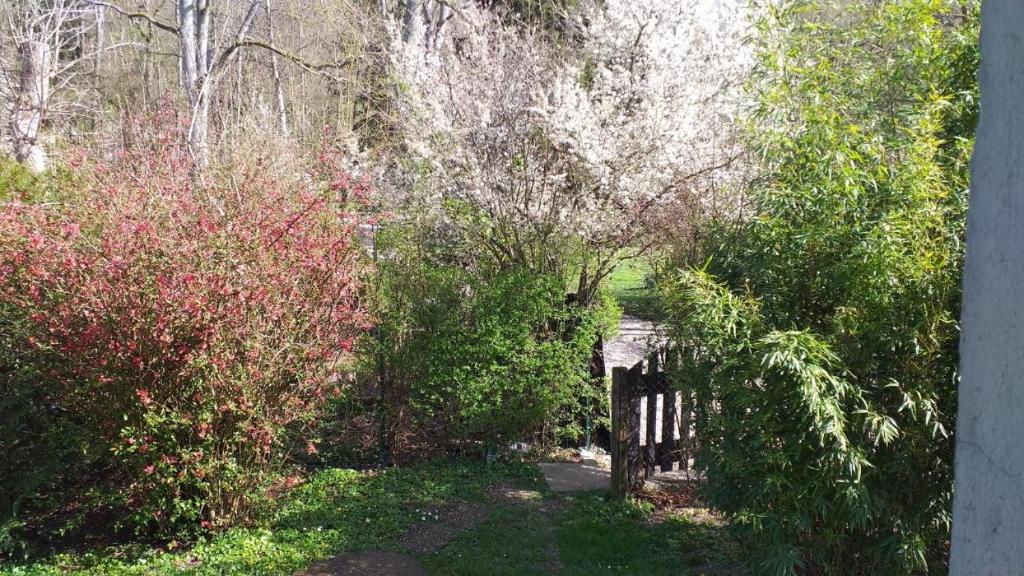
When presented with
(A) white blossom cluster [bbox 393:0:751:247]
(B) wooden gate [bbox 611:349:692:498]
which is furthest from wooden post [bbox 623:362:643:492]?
(A) white blossom cluster [bbox 393:0:751:247]

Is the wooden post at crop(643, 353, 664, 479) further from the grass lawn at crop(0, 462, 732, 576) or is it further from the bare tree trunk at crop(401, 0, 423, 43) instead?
the bare tree trunk at crop(401, 0, 423, 43)

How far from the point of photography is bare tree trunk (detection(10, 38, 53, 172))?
34.0 ft

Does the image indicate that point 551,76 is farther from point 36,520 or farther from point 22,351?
point 36,520

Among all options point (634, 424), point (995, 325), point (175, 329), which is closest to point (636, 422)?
point (634, 424)

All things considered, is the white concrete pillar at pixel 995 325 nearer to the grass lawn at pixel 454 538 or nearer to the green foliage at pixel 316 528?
the grass lawn at pixel 454 538

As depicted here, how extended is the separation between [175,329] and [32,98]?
348 inches

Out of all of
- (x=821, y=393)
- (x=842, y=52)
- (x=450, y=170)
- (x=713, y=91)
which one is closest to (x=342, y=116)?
(x=450, y=170)

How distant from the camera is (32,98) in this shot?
11328mm

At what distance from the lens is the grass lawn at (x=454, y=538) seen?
4648 mm

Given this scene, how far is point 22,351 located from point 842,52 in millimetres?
5590

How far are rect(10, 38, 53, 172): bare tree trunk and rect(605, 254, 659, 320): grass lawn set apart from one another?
308 inches

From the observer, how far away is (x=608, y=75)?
728 centimetres

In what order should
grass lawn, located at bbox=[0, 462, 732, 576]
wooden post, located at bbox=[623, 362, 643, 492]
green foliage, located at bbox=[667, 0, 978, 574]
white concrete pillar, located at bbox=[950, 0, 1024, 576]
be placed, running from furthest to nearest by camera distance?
1. wooden post, located at bbox=[623, 362, 643, 492]
2. grass lawn, located at bbox=[0, 462, 732, 576]
3. green foliage, located at bbox=[667, 0, 978, 574]
4. white concrete pillar, located at bbox=[950, 0, 1024, 576]

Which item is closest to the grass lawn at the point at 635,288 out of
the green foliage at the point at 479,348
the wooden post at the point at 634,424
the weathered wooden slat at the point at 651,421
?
the weathered wooden slat at the point at 651,421
